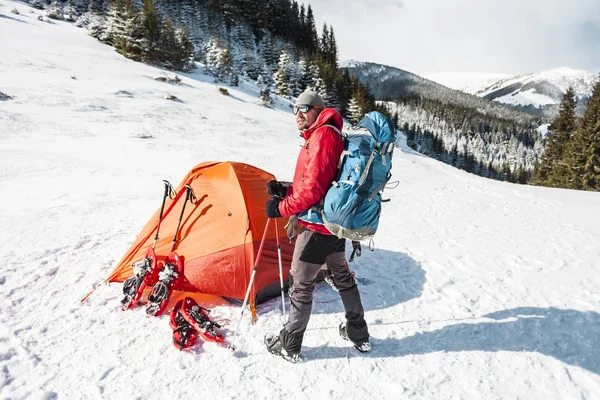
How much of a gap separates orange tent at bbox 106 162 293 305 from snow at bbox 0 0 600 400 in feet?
1.04

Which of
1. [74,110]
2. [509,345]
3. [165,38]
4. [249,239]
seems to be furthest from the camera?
[165,38]

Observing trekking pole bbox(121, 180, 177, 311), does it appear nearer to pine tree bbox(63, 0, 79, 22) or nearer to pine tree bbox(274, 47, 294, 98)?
pine tree bbox(274, 47, 294, 98)

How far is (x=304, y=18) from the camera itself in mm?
80688

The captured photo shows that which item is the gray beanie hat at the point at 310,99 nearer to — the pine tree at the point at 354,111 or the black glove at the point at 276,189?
the black glove at the point at 276,189

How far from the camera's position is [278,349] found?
3334 mm

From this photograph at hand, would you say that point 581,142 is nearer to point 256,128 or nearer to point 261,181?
point 256,128

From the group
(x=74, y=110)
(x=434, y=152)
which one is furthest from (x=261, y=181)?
(x=434, y=152)

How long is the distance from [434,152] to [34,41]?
101m

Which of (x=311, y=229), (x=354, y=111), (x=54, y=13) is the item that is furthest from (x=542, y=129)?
(x=311, y=229)

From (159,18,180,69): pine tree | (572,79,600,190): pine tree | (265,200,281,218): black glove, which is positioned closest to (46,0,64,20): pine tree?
(159,18,180,69): pine tree

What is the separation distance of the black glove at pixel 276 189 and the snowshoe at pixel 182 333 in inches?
68.1

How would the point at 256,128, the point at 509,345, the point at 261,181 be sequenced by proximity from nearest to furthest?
the point at 509,345 < the point at 261,181 < the point at 256,128

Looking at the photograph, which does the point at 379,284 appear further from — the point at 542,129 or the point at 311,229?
the point at 542,129

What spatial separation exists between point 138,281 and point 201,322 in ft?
3.59
